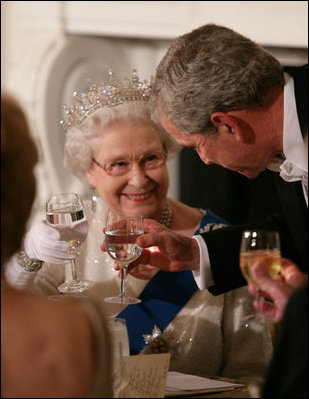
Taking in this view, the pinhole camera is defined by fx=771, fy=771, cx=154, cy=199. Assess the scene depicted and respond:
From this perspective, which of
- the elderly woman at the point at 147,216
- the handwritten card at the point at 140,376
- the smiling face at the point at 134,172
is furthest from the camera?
the smiling face at the point at 134,172

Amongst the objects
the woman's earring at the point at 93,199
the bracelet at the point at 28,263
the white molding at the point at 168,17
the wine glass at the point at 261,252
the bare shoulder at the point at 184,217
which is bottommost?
the bracelet at the point at 28,263

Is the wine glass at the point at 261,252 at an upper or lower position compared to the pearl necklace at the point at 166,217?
upper

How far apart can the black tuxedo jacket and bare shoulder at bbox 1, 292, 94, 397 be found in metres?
1.00

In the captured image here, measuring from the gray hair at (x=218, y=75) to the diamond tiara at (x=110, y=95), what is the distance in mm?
692

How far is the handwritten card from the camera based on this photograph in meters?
1.66

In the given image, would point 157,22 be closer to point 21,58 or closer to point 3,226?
point 21,58

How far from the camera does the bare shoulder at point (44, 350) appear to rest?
1284 mm

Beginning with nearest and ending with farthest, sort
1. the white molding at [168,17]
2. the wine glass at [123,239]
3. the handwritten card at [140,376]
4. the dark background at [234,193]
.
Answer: the handwritten card at [140,376]
the wine glass at [123,239]
the white molding at [168,17]
the dark background at [234,193]

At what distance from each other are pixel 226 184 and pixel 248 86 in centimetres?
323

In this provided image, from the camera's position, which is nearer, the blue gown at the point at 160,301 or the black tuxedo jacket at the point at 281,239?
the black tuxedo jacket at the point at 281,239

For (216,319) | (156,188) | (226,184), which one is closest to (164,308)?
(216,319)

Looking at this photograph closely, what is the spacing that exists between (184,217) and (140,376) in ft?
3.84

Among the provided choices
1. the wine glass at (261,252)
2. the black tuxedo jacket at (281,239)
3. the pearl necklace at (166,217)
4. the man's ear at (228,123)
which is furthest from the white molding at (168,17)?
the wine glass at (261,252)

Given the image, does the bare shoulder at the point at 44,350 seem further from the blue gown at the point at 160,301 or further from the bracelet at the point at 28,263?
the blue gown at the point at 160,301
